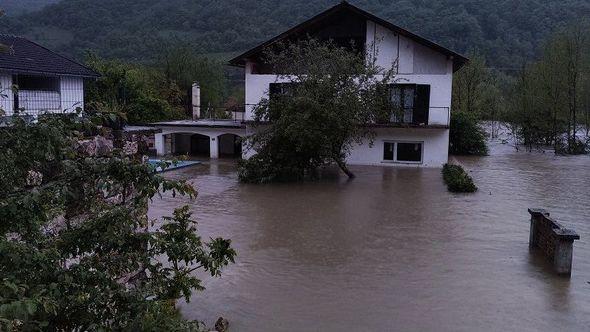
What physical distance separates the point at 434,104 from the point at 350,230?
48.9 feet

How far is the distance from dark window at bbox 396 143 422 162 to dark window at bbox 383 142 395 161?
337 mm

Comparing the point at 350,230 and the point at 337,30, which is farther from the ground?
the point at 337,30

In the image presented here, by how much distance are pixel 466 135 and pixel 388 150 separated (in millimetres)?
8953

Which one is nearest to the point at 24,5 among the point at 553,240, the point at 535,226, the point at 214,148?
the point at 214,148

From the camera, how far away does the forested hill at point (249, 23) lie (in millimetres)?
67938

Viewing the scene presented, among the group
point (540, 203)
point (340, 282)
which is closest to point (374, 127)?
point (540, 203)

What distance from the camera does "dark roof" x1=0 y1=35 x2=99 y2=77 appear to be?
80.5 feet

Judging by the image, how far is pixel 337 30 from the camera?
91.5 ft

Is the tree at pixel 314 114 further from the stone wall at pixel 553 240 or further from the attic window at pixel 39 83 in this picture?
the attic window at pixel 39 83

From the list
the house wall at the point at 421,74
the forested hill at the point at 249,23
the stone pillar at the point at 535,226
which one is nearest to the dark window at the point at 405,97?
the house wall at the point at 421,74

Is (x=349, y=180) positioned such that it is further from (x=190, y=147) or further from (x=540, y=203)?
(x=190, y=147)

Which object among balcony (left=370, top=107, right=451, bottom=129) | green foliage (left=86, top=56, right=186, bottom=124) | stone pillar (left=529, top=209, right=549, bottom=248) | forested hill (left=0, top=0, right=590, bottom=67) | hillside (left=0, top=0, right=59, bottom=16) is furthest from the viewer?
hillside (left=0, top=0, right=59, bottom=16)

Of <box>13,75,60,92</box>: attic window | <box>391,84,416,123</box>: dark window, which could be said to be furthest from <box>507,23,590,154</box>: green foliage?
<box>13,75,60,92</box>: attic window

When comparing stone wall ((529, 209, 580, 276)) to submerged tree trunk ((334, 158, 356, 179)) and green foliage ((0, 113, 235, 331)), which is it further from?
submerged tree trunk ((334, 158, 356, 179))
